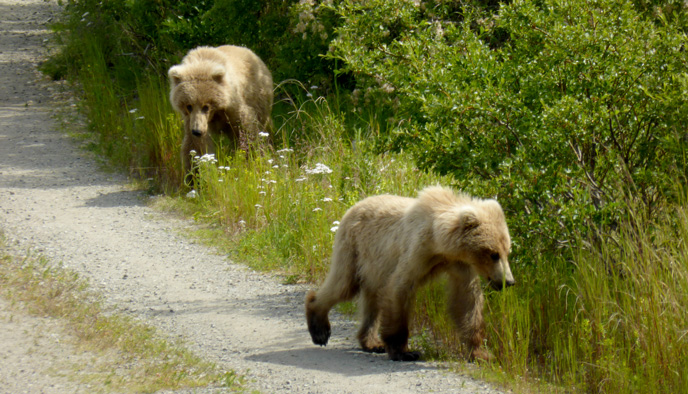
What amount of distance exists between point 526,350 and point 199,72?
6.68 m

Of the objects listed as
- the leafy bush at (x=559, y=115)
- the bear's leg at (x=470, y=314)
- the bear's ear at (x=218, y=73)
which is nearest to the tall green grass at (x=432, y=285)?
the bear's leg at (x=470, y=314)

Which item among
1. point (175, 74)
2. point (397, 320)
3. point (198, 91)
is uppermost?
point (175, 74)

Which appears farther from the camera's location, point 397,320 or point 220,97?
point 220,97

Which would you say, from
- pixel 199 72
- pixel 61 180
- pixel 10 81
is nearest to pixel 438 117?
pixel 199 72

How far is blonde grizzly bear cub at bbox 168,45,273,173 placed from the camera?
1080 centimetres

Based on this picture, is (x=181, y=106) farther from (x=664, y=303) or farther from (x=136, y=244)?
(x=664, y=303)

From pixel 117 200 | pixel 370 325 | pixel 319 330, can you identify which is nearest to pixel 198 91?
pixel 117 200

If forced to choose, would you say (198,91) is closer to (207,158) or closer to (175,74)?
(175,74)

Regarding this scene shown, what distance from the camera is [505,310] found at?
5984 millimetres

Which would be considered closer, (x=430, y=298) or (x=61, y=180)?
(x=430, y=298)

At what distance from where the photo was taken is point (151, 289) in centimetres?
789

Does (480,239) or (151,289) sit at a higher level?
(480,239)

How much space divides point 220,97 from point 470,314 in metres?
6.19

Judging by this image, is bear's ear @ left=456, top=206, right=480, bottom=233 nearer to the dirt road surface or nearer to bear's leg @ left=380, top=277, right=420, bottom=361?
bear's leg @ left=380, top=277, right=420, bottom=361
